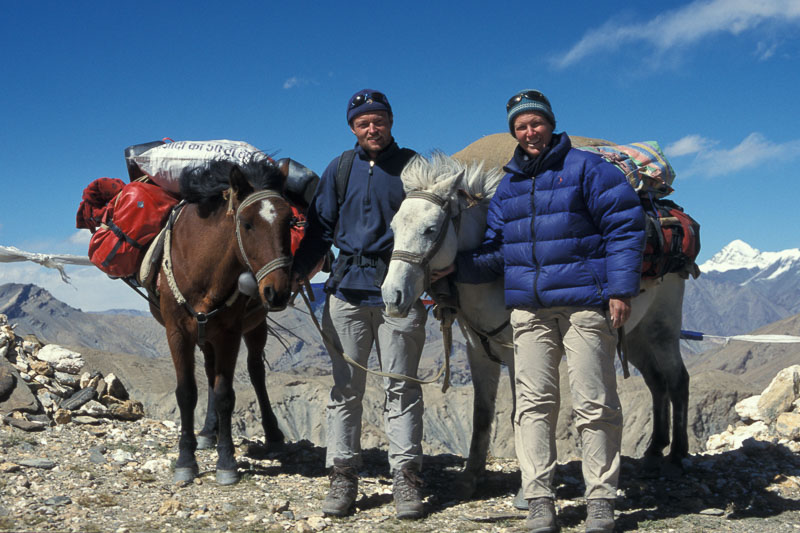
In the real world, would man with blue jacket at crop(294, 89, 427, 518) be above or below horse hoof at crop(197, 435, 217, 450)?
above

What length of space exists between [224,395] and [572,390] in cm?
282

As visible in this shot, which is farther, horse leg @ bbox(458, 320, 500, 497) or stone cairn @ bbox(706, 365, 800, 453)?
stone cairn @ bbox(706, 365, 800, 453)

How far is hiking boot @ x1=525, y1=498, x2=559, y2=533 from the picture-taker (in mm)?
3936

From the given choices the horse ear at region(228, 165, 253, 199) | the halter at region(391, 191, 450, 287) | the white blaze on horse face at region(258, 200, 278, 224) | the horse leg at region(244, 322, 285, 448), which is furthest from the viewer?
the horse leg at region(244, 322, 285, 448)

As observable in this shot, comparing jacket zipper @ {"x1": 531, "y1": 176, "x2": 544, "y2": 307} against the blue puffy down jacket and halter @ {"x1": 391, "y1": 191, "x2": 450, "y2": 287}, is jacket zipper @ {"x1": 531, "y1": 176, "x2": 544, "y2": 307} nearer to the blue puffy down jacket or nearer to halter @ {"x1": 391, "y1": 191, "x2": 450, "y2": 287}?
the blue puffy down jacket

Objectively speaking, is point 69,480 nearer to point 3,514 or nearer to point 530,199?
point 3,514

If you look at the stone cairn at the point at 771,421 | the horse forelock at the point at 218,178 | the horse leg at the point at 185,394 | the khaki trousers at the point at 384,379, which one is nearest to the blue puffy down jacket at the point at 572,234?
the khaki trousers at the point at 384,379

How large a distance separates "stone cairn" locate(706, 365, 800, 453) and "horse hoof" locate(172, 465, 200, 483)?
4.99 m

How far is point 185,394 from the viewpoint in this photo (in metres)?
5.38

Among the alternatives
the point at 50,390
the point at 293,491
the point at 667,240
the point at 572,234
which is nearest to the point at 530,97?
the point at 572,234

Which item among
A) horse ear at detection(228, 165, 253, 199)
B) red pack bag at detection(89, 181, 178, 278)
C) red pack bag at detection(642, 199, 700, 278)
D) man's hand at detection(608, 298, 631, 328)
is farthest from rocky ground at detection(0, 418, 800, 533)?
horse ear at detection(228, 165, 253, 199)

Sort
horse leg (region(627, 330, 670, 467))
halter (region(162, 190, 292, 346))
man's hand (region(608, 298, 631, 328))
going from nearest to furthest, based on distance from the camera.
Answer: man's hand (region(608, 298, 631, 328)) → halter (region(162, 190, 292, 346)) → horse leg (region(627, 330, 670, 467))

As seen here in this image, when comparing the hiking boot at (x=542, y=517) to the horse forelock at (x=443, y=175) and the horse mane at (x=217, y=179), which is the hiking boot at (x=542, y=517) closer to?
the horse forelock at (x=443, y=175)

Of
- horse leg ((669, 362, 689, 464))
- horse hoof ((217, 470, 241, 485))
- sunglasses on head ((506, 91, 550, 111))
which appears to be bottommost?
horse hoof ((217, 470, 241, 485))
